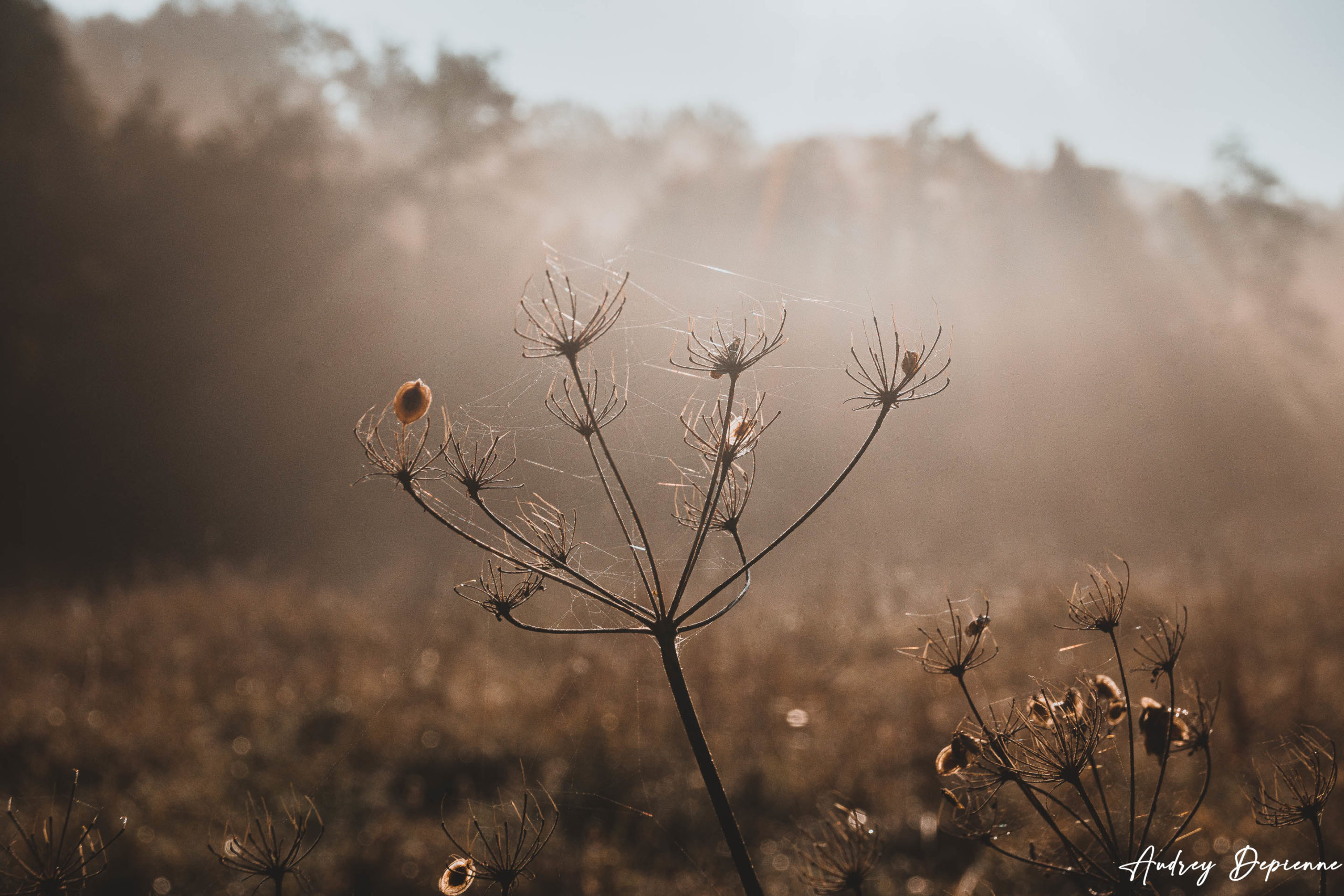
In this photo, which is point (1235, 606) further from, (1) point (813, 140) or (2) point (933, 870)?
(1) point (813, 140)

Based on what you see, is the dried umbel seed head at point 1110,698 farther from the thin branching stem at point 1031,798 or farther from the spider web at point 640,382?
the spider web at point 640,382

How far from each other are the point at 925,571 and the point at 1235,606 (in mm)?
4677

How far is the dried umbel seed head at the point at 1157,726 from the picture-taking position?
999mm

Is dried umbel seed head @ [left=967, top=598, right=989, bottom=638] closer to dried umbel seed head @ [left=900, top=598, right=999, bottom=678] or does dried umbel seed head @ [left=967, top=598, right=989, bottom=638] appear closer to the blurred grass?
dried umbel seed head @ [left=900, top=598, right=999, bottom=678]

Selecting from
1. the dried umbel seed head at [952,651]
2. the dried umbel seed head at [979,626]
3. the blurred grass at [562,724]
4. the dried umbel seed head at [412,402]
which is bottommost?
the blurred grass at [562,724]

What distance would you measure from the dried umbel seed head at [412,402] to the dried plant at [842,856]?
71 centimetres

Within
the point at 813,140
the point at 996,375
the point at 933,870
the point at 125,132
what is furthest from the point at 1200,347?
the point at 125,132

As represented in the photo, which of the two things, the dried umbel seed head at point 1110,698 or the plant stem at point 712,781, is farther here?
the dried umbel seed head at point 1110,698

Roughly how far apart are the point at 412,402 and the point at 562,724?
16.7 ft

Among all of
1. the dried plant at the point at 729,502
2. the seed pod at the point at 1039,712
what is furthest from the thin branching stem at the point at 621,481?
the seed pod at the point at 1039,712

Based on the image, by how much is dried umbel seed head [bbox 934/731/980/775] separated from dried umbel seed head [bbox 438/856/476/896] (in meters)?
0.58

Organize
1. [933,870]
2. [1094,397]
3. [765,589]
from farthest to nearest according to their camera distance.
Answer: [1094,397], [765,589], [933,870]

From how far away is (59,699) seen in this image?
5883mm

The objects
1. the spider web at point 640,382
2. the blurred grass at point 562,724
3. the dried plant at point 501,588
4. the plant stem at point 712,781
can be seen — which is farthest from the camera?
the blurred grass at point 562,724
